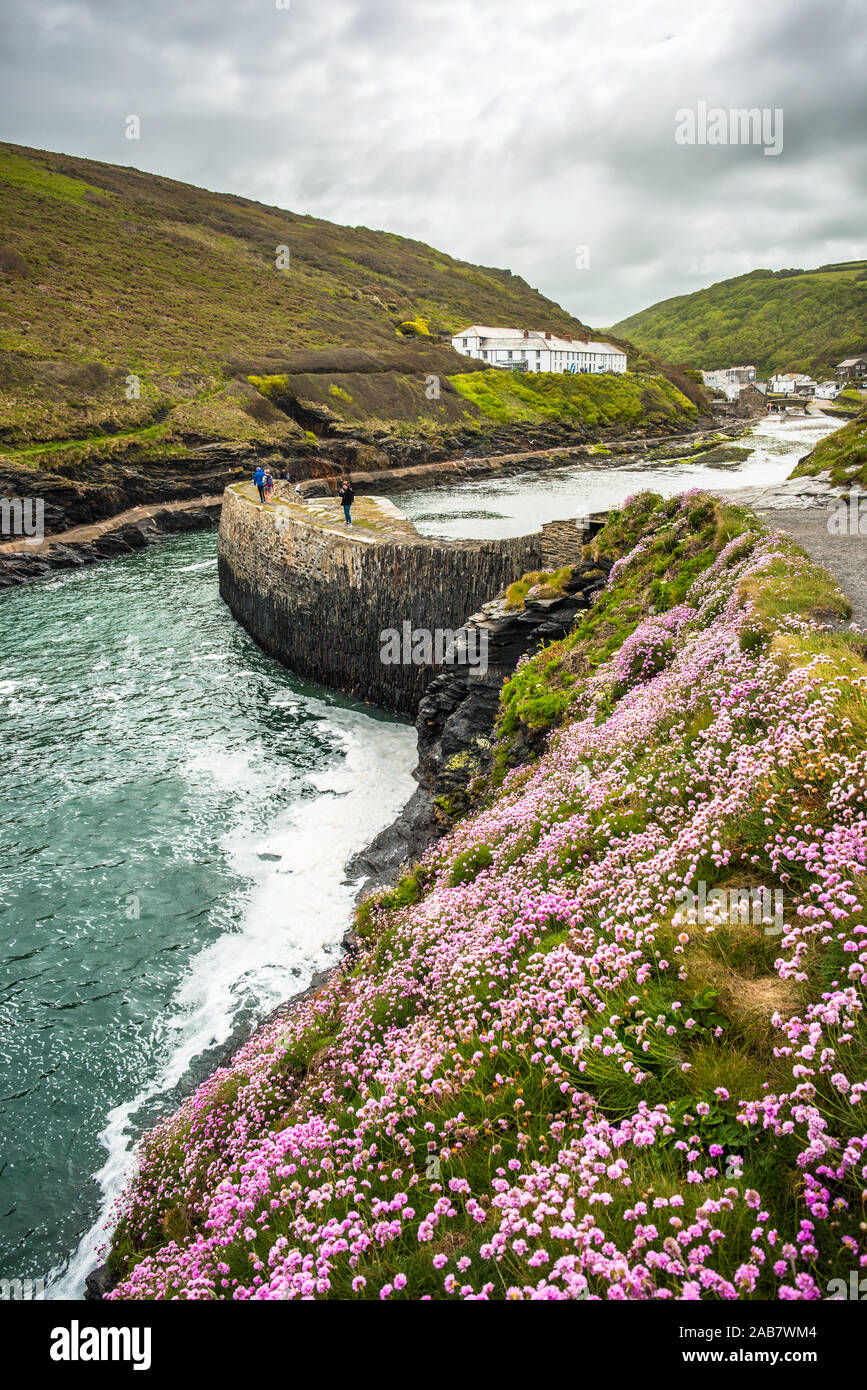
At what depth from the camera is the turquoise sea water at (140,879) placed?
9.05 metres

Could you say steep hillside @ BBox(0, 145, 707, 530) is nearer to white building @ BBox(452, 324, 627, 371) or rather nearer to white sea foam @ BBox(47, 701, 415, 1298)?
white building @ BBox(452, 324, 627, 371)

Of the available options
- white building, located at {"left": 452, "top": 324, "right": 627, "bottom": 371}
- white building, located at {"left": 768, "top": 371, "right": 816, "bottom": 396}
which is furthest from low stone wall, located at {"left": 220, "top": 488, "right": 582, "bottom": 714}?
white building, located at {"left": 768, "top": 371, "right": 816, "bottom": 396}

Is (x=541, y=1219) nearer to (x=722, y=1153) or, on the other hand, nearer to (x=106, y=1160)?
(x=722, y=1153)

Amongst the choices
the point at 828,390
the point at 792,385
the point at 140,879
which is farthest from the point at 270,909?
the point at 792,385

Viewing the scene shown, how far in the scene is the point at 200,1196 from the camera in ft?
19.7

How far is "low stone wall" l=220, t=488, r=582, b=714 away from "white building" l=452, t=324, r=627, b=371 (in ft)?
356

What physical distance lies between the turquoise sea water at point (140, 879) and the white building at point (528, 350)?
377 feet

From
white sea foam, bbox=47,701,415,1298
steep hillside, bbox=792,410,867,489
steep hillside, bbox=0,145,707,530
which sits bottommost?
white sea foam, bbox=47,701,415,1298

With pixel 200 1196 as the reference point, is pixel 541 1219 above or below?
above

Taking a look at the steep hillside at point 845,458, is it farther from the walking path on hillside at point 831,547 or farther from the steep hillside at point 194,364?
the steep hillside at point 194,364

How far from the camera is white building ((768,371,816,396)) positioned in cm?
16268

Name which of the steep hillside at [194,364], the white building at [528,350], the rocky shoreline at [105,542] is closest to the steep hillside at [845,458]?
the rocky shoreline at [105,542]
